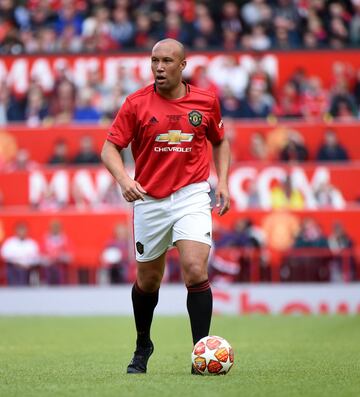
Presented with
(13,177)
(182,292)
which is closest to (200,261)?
(182,292)

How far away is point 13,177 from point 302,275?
6332 mm

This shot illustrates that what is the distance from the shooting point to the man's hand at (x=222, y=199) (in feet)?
27.0

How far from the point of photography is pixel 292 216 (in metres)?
20.8

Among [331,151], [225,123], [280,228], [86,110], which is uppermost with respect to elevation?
[86,110]

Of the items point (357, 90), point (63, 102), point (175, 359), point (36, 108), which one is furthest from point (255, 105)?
point (175, 359)

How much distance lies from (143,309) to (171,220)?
79cm

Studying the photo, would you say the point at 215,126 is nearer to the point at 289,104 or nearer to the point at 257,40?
the point at 289,104

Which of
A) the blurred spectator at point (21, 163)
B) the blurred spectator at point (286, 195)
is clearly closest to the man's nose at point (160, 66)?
the blurred spectator at point (286, 195)

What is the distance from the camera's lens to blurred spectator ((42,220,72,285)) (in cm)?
1986

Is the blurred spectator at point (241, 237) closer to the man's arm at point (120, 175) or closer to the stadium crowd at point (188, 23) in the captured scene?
the stadium crowd at point (188, 23)

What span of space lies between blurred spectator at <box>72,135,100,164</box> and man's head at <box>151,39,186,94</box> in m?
14.6

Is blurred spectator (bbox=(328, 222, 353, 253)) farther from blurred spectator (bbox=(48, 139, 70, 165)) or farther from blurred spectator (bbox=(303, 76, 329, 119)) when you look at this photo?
blurred spectator (bbox=(48, 139, 70, 165))

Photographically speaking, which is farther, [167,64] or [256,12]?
[256,12]

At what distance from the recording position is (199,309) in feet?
26.1
